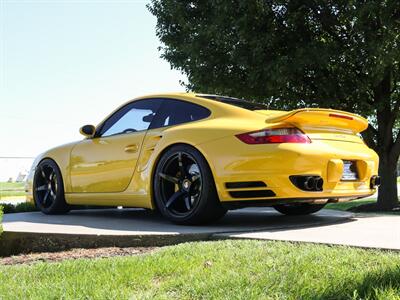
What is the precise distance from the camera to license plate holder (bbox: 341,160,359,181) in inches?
203

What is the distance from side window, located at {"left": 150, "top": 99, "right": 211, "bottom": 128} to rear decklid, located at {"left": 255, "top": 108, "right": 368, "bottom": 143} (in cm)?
62

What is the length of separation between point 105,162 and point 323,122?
2560 millimetres

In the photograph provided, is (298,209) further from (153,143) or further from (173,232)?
(173,232)

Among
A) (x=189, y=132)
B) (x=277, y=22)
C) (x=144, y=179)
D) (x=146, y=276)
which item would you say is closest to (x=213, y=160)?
(x=189, y=132)

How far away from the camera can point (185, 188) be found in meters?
5.22

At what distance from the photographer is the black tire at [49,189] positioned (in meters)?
6.76

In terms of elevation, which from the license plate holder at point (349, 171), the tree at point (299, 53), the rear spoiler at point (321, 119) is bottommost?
the license plate holder at point (349, 171)

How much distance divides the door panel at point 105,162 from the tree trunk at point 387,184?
763 cm

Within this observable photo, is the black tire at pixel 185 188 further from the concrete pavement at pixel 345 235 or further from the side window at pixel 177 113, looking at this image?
the concrete pavement at pixel 345 235

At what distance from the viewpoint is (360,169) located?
537 centimetres

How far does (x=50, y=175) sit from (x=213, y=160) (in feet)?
10.0

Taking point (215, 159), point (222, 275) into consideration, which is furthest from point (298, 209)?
point (222, 275)

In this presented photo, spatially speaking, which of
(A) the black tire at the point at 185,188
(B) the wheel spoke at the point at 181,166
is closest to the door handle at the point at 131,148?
(A) the black tire at the point at 185,188

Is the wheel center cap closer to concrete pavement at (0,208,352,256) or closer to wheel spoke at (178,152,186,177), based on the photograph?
wheel spoke at (178,152,186,177)
